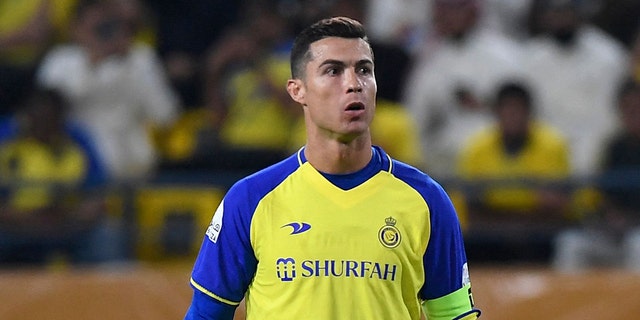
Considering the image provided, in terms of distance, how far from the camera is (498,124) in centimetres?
781

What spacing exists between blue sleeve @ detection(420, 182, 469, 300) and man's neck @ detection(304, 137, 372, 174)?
0.22 metres

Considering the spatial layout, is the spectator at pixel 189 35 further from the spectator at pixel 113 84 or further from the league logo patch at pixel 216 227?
the league logo patch at pixel 216 227

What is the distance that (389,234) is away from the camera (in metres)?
3.50

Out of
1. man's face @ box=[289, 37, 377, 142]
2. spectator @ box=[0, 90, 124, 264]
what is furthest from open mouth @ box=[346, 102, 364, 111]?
spectator @ box=[0, 90, 124, 264]

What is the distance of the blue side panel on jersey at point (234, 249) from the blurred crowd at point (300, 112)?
374 cm

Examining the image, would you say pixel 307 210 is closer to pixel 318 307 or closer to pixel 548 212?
pixel 318 307

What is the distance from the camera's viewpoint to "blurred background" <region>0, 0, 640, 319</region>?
6961 millimetres

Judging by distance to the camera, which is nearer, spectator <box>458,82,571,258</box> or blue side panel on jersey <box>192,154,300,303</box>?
blue side panel on jersey <box>192,154,300,303</box>

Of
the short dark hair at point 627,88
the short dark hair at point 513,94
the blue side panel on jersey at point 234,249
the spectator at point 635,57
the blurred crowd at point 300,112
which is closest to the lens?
the blue side panel on jersey at point 234,249

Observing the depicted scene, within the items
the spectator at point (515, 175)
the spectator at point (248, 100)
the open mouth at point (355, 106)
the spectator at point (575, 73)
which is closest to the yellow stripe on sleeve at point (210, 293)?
the open mouth at point (355, 106)

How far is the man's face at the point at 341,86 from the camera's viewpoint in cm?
345

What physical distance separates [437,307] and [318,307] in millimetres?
380

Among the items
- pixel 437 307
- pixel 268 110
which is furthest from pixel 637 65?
pixel 437 307

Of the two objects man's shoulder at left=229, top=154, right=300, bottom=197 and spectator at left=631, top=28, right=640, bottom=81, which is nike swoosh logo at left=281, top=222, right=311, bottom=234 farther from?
spectator at left=631, top=28, right=640, bottom=81
